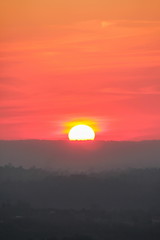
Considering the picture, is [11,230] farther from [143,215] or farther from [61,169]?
[61,169]

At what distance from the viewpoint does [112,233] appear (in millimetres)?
59625

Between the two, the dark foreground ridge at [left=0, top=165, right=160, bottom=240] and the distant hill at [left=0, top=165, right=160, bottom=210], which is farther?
the distant hill at [left=0, top=165, right=160, bottom=210]

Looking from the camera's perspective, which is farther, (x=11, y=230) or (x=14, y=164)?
(x=14, y=164)

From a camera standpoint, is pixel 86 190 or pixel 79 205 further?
pixel 86 190

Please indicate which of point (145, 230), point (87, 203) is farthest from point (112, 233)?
point (87, 203)

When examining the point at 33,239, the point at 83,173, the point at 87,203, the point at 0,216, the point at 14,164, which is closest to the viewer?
the point at 33,239

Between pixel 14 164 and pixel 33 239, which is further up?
pixel 14 164

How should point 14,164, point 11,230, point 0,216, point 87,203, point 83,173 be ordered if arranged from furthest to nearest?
point 14,164, point 83,173, point 87,203, point 0,216, point 11,230

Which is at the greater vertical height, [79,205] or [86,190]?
[86,190]

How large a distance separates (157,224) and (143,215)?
17.8 ft

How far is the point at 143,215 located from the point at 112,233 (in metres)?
8.85

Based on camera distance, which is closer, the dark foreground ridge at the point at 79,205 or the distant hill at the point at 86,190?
the dark foreground ridge at the point at 79,205

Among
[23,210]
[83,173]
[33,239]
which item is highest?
[83,173]

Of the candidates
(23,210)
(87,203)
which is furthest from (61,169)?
(23,210)
